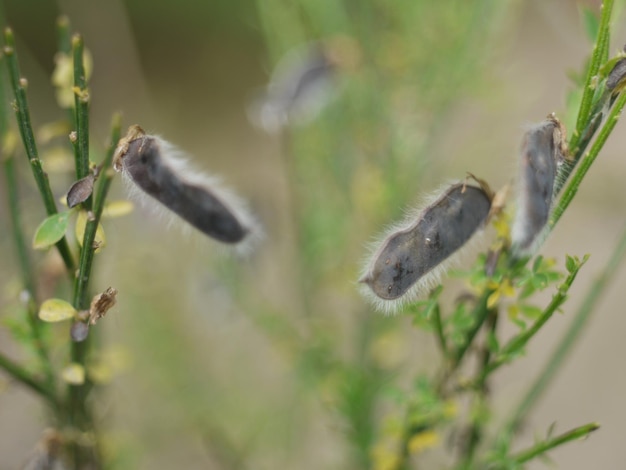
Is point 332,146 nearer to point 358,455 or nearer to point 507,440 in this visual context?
point 358,455

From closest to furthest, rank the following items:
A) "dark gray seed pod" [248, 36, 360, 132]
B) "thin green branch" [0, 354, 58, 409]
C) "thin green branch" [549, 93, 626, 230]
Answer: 1. "thin green branch" [549, 93, 626, 230]
2. "thin green branch" [0, 354, 58, 409]
3. "dark gray seed pod" [248, 36, 360, 132]

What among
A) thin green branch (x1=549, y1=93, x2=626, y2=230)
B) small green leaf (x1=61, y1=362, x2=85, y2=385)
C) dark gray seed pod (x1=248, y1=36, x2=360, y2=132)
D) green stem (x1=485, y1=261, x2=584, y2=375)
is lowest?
green stem (x1=485, y1=261, x2=584, y2=375)

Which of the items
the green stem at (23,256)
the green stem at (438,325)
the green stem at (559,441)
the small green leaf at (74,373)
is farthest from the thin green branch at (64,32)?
the green stem at (559,441)

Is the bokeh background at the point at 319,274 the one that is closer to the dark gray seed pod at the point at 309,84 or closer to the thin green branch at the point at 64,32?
the dark gray seed pod at the point at 309,84

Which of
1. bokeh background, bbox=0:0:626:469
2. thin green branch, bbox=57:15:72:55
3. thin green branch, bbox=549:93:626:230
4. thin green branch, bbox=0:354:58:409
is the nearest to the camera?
thin green branch, bbox=549:93:626:230

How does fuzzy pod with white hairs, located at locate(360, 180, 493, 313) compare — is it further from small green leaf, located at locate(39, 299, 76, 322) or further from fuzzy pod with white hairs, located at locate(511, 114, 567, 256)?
small green leaf, located at locate(39, 299, 76, 322)

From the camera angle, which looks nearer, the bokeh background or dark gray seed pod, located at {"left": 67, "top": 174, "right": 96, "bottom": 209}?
dark gray seed pod, located at {"left": 67, "top": 174, "right": 96, "bottom": 209}

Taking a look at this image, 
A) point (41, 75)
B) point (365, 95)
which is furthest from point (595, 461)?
point (41, 75)

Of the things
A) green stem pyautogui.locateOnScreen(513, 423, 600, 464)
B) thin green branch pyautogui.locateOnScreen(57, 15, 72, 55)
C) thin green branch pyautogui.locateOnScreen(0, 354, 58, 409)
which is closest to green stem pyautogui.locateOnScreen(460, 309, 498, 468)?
green stem pyautogui.locateOnScreen(513, 423, 600, 464)

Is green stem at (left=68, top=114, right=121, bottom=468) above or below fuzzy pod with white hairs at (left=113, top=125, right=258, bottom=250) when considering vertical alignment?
below
